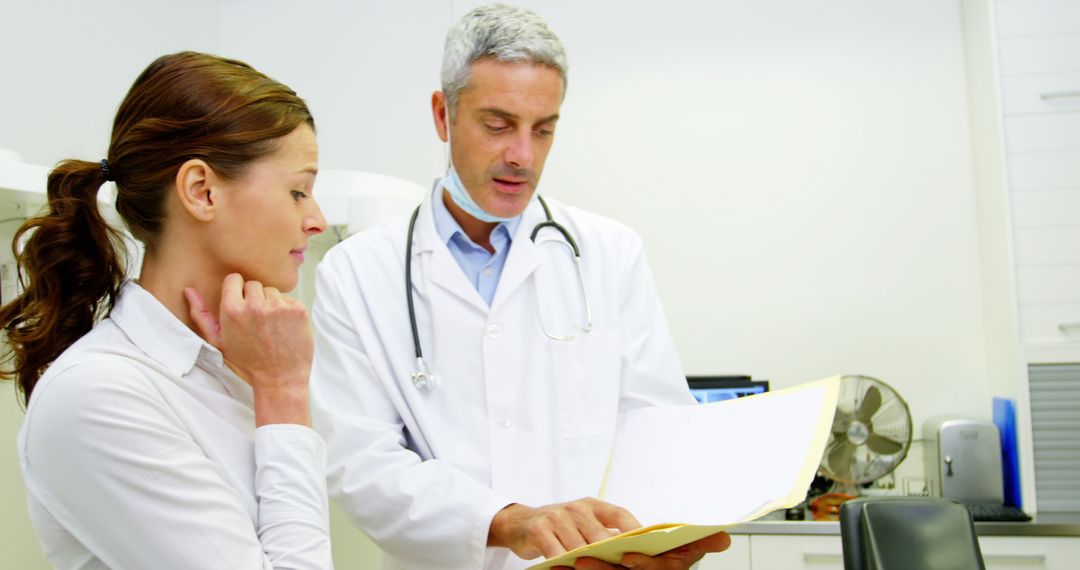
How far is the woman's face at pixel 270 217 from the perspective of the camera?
1.02 metres

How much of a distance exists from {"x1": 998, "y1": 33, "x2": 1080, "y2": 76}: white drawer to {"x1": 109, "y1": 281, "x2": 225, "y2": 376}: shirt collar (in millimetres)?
2679

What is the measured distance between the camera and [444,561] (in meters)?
1.30

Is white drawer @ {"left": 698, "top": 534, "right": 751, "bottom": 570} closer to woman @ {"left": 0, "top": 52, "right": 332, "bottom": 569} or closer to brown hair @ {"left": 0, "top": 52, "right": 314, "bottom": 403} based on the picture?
woman @ {"left": 0, "top": 52, "right": 332, "bottom": 569}

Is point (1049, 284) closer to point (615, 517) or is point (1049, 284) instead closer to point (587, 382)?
point (587, 382)

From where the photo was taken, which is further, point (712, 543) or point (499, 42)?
point (499, 42)

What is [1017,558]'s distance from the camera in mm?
2645

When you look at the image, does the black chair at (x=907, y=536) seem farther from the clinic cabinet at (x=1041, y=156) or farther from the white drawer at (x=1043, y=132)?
the white drawer at (x=1043, y=132)

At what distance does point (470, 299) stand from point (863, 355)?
2114mm

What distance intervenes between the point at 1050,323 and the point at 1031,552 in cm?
68

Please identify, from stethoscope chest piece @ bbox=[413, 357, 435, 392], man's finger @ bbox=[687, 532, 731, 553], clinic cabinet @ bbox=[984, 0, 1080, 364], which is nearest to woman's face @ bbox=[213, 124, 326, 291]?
stethoscope chest piece @ bbox=[413, 357, 435, 392]

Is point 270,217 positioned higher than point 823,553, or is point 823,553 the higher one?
point 270,217

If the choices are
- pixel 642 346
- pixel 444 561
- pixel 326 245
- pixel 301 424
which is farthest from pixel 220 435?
pixel 326 245

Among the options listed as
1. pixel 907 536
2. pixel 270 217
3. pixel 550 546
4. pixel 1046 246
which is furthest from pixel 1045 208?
pixel 270 217

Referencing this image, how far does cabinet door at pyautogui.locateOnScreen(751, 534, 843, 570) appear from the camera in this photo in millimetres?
2691
